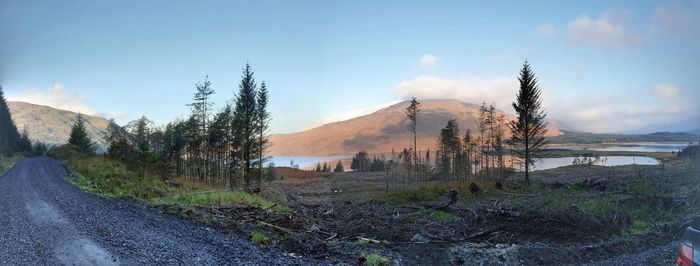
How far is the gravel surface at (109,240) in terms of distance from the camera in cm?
891

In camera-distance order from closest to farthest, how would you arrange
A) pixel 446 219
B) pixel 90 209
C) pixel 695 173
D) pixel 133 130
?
pixel 90 209, pixel 446 219, pixel 695 173, pixel 133 130

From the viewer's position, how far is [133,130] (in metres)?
62.0

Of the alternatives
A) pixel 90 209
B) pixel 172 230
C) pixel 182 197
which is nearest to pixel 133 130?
pixel 182 197

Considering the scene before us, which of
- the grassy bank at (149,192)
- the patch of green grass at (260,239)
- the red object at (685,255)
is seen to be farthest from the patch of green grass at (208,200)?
the red object at (685,255)

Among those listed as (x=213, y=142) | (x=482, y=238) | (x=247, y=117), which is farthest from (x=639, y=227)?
(x=213, y=142)

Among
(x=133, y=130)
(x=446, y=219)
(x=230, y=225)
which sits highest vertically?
(x=133, y=130)

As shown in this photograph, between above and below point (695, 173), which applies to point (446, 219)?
below

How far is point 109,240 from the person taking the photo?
10.4 meters

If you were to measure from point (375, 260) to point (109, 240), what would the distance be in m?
7.04

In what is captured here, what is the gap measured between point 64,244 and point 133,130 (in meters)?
58.7

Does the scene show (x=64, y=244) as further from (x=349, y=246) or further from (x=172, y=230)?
(x=349, y=246)

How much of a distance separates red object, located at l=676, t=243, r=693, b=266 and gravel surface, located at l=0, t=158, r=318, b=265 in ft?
25.5

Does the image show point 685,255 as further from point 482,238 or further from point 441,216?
point 441,216

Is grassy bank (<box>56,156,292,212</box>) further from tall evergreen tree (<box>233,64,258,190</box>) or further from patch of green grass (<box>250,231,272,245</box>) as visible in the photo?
tall evergreen tree (<box>233,64,258,190</box>)
